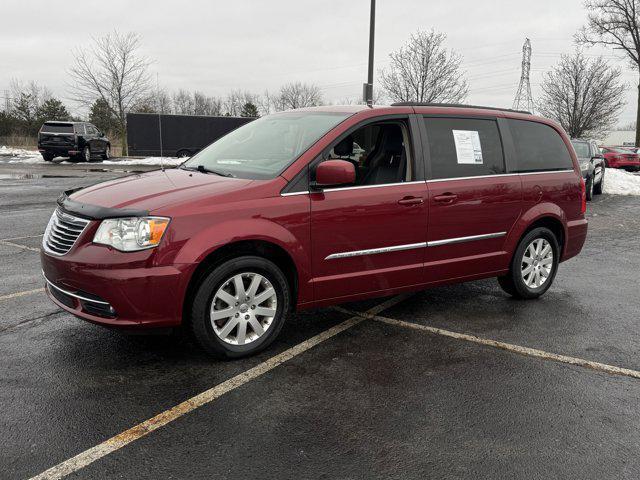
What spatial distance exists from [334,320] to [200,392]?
1.68 meters

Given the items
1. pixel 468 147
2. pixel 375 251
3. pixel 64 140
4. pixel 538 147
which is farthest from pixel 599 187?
pixel 64 140

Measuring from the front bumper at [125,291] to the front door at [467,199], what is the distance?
220cm

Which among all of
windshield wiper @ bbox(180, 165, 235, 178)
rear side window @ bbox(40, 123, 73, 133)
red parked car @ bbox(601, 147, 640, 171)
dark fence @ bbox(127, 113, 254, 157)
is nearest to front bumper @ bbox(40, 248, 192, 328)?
windshield wiper @ bbox(180, 165, 235, 178)

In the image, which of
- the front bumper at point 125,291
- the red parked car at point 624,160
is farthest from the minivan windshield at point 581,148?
the front bumper at point 125,291

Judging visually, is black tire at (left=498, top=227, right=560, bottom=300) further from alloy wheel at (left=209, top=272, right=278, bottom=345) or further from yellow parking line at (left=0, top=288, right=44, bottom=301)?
yellow parking line at (left=0, top=288, right=44, bottom=301)

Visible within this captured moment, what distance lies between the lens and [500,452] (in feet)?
9.13

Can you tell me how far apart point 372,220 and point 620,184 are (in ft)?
60.7

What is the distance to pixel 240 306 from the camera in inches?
149

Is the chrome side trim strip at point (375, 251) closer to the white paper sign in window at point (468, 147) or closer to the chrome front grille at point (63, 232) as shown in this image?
the white paper sign in window at point (468, 147)

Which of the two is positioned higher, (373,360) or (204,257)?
(204,257)

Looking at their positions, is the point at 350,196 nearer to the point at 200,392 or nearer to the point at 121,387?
the point at 200,392

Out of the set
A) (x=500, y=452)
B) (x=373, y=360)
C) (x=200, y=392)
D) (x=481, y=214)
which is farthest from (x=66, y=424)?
(x=481, y=214)

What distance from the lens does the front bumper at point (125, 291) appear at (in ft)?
11.1

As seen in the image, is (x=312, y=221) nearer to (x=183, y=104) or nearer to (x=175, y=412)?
(x=175, y=412)
